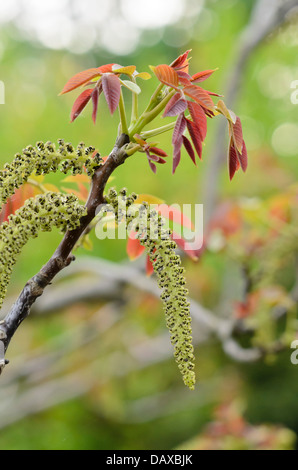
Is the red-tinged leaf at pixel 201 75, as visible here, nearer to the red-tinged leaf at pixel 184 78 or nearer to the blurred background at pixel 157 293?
the red-tinged leaf at pixel 184 78

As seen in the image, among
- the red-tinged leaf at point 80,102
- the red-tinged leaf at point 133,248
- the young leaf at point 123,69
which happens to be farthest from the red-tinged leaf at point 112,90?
the red-tinged leaf at point 133,248

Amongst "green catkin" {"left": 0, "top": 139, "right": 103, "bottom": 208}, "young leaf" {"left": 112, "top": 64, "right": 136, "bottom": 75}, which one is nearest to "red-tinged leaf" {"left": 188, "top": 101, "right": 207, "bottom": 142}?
"young leaf" {"left": 112, "top": 64, "right": 136, "bottom": 75}

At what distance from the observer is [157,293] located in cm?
292

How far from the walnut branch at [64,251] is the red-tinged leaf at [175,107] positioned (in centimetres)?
10

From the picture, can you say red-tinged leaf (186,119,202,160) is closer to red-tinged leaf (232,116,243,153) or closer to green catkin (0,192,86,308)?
red-tinged leaf (232,116,243,153)

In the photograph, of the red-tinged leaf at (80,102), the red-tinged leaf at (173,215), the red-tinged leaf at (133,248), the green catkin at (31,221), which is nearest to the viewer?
the green catkin at (31,221)

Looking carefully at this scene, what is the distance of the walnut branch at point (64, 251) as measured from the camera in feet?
3.27

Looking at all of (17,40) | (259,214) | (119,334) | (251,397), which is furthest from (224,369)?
(17,40)

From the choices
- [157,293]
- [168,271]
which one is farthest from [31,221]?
[157,293]

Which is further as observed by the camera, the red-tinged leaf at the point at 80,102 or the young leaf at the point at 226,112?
the red-tinged leaf at the point at 80,102

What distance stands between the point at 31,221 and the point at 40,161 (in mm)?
121

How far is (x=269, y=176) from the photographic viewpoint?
24.9 feet

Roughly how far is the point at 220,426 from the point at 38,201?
3680 mm

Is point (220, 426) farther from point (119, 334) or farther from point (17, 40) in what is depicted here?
point (17, 40)
